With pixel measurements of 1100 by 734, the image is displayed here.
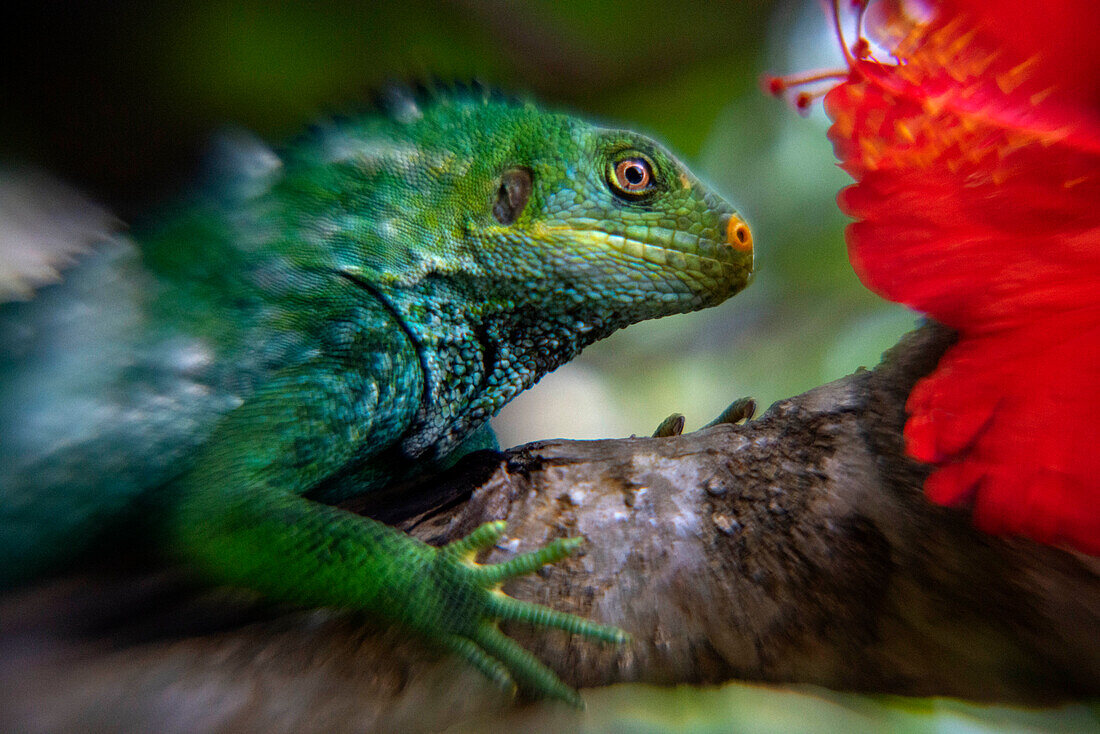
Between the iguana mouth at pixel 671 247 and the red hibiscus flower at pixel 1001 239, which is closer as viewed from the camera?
the red hibiscus flower at pixel 1001 239

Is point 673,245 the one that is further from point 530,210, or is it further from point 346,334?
point 346,334

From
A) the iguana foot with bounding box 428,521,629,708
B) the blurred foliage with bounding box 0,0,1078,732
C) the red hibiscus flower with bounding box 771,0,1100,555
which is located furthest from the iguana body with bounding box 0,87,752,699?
the red hibiscus flower with bounding box 771,0,1100,555

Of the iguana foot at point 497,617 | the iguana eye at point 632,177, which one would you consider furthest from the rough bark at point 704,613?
the iguana eye at point 632,177

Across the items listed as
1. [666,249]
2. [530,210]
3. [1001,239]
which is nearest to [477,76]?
[530,210]

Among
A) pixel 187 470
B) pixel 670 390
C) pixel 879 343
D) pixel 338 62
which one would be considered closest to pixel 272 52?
pixel 338 62

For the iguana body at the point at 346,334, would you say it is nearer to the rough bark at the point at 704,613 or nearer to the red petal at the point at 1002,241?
the rough bark at the point at 704,613

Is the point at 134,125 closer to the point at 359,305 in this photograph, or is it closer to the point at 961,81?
the point at 359,305
